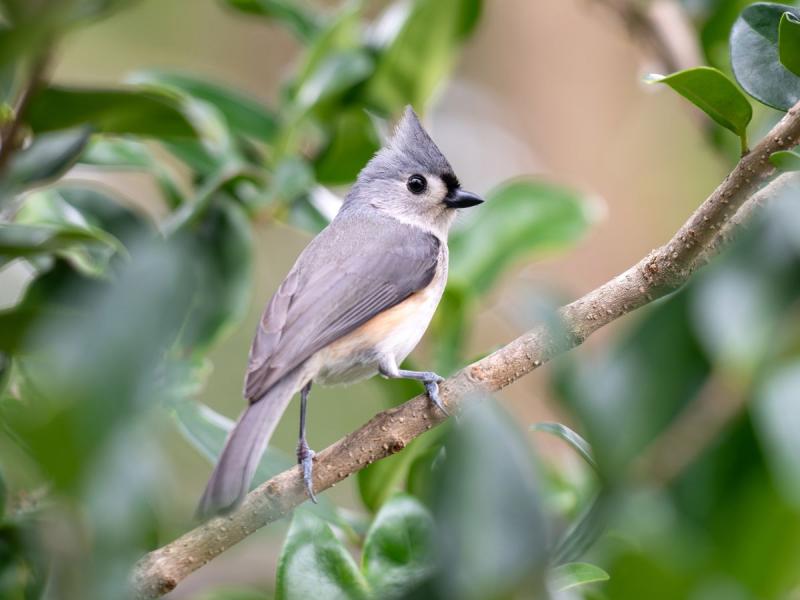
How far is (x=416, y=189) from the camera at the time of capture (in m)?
3.02

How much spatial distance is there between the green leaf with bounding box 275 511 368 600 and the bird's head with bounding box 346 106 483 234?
180 centimetres

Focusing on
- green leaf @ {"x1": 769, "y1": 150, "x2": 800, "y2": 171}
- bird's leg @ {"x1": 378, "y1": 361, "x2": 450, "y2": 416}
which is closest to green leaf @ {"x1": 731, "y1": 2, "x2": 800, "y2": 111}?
green leaf @ {"x1": 769, "y1": 150, "x2": 800, "y2": 171}

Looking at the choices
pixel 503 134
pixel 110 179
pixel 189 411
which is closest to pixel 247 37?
pixel 110 179

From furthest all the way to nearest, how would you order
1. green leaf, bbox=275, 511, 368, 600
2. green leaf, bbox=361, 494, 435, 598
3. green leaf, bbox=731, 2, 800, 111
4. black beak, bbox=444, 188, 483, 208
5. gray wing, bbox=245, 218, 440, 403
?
black beak, bbox=444, 188, 483, 208 < gray wing, bbox=245, 218, 440, 403 < green leaf, bbox=731, 2, 800, 111 < green leaf, bbox=361, 494, 435, 598 < green leaf, bbox=275, 511, 368, 600

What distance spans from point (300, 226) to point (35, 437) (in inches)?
61.4

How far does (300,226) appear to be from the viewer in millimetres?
2217

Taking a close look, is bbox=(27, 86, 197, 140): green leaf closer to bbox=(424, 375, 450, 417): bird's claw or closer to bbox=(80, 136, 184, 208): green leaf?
bbox=(80, 136, 184, 208): green leaf

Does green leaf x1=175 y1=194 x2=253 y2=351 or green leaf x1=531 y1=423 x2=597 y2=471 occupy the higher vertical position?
green leaf x1=531 y1=423 x2=597 y2=471

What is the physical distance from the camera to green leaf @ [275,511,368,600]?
109 cm

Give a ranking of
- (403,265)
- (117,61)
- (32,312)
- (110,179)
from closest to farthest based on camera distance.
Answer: (32,312) → (403,265) → (110,179) → (117,61)

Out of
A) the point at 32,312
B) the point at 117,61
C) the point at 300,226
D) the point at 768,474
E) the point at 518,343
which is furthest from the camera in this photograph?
the point at 117,61

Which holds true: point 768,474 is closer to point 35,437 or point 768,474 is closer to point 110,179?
point 35,437

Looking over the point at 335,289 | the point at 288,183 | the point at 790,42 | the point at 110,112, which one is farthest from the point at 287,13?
the point at 790,42

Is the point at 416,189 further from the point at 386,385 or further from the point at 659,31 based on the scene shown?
the point at 386,385
